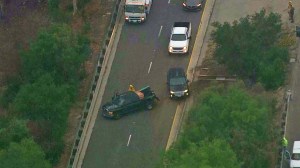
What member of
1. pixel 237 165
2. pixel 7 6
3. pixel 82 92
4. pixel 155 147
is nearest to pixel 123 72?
pixel 82 92

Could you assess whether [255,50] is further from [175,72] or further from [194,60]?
[194,60]

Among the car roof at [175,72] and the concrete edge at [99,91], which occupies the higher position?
the car roof at [175,72]

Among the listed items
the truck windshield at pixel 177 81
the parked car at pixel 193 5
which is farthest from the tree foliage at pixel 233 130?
the parked car at pixel 193 5

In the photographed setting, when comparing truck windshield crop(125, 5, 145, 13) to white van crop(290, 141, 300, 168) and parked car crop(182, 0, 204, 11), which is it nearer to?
parked car crop(182, 0, 204, 11)

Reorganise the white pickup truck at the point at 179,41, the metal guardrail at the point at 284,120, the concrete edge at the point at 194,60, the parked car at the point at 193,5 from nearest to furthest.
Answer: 1. the metal guardrail at the point at 284,120
2. the concrete edge at the point at 194,60
3. the white pickup truck at the point at 179,41
4. the parked car at the point at 193,5

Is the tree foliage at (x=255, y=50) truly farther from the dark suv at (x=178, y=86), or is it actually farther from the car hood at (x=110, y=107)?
the car hood at (x=110, y=107)

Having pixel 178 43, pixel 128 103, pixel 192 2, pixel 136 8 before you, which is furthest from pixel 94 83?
pixel 192 2

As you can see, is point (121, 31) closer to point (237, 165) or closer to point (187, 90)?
point (187, 90)
